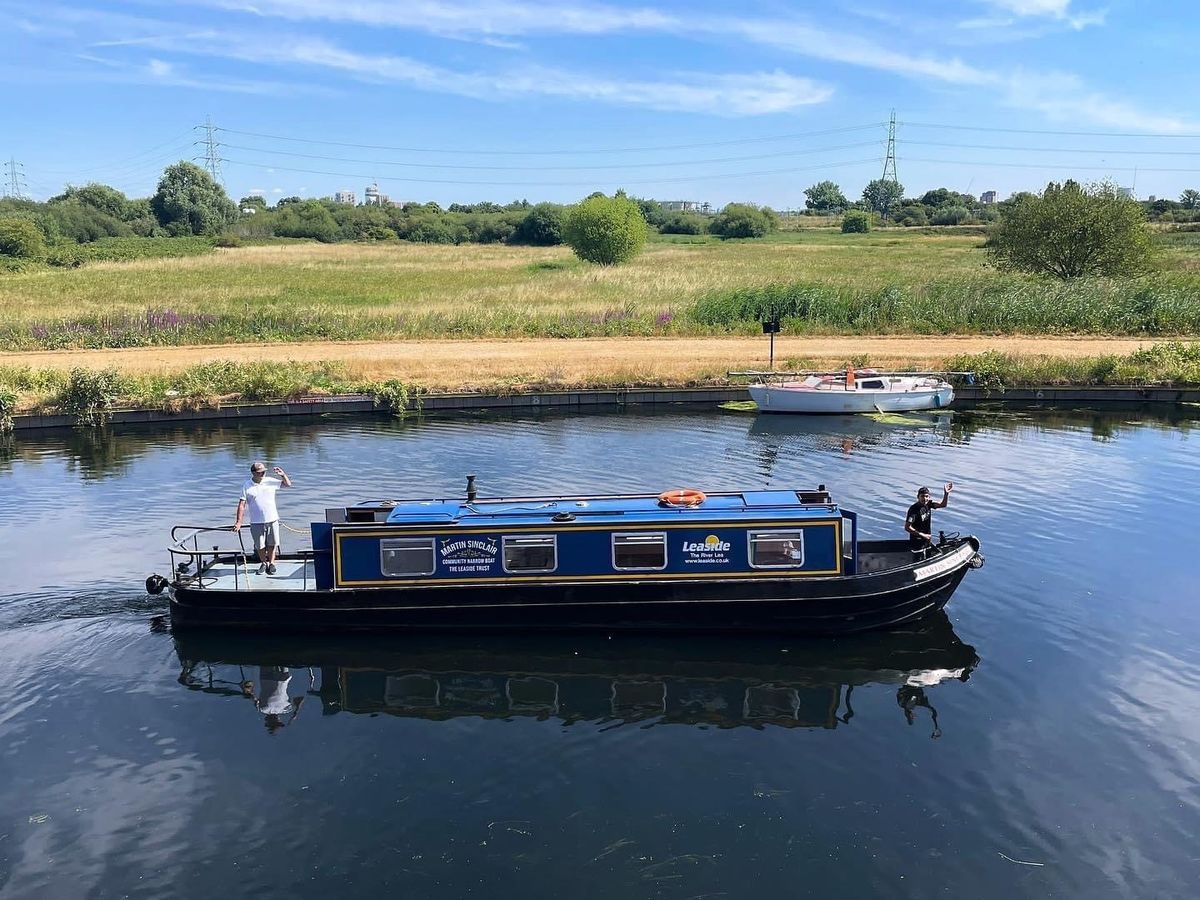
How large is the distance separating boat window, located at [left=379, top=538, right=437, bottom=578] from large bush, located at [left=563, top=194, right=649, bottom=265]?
87.7 m

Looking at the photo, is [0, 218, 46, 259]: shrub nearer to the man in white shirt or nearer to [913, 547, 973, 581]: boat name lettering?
the man in white shirt

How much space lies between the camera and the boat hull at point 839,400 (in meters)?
35.7

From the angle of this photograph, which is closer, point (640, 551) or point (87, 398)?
point (640, 551)

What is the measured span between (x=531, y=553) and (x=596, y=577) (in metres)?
1.24

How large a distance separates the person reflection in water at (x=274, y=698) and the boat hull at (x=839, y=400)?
77.4 ft

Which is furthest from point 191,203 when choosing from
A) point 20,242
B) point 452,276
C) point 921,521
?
point 921,521

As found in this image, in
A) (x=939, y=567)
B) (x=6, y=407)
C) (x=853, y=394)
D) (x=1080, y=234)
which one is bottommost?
(x=939, y=567)

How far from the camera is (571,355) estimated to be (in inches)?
1779

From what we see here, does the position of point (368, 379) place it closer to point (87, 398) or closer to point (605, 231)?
point (87, 398)

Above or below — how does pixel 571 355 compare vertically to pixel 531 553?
above

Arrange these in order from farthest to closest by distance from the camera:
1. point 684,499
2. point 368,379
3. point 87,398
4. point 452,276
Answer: point 452,276
point 368,379
point 87,398
point 684,499

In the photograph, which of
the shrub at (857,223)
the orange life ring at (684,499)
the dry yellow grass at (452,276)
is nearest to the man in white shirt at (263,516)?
the orange life ring at (684,499)

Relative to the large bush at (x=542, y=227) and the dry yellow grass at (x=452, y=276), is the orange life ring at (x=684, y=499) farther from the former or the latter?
the large bush at (x=542, y=227)

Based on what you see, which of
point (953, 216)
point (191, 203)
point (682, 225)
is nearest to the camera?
point (191, 203)
